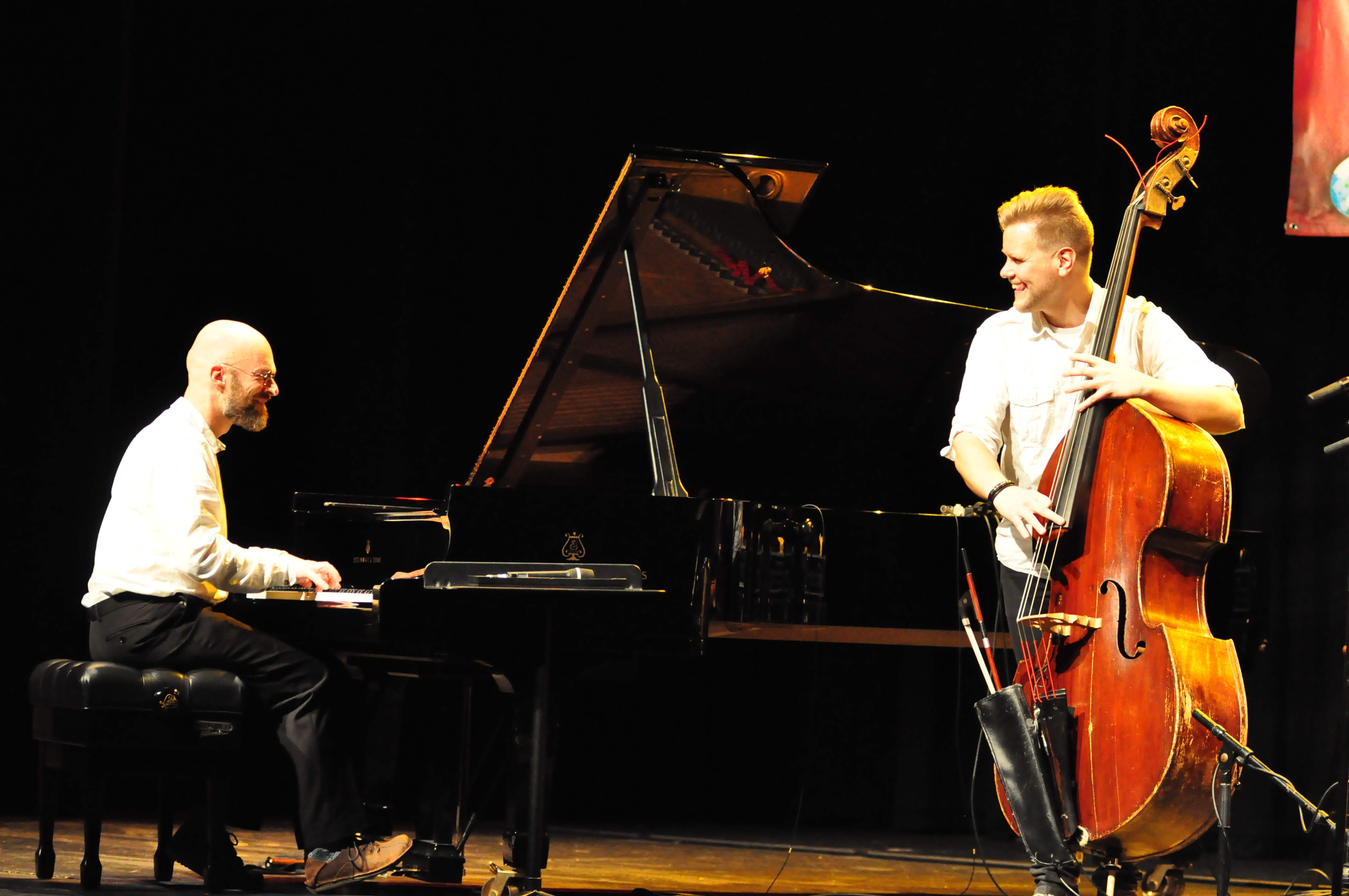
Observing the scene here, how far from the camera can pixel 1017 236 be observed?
298 centimetres

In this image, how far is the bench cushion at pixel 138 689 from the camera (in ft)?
10.7

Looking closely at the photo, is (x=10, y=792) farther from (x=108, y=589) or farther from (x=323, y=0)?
(x=323, y=0)

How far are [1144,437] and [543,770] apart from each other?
146 centimetres

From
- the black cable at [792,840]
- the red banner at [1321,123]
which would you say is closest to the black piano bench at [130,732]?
the black cable at [792,840]

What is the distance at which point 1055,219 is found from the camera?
9.71ft

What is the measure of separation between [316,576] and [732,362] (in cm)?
132

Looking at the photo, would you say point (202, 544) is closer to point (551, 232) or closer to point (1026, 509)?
point (1026, 509)

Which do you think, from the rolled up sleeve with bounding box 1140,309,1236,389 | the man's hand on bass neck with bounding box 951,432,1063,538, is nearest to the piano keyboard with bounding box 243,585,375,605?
the man's hand on bass neck with bounding box 951,432,1063,538

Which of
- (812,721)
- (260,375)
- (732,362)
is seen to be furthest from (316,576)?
(812,721)

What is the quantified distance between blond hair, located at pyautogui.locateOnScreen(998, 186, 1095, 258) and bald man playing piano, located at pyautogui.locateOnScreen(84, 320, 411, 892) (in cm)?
197

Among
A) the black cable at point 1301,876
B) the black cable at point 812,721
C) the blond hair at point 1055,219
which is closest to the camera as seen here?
the blond hair at point 1055,219

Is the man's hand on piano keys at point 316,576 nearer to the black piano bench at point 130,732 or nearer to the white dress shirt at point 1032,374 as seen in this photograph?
the black piano bench at point 130,732

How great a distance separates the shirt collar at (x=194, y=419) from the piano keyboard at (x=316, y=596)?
1.43 ft

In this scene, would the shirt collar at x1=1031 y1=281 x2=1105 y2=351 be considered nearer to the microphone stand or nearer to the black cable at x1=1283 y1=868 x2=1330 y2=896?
the microphone stand
